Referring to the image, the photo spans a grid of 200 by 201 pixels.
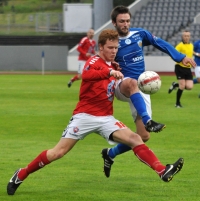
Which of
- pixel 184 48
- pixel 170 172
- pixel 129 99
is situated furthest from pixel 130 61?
pixel 184 48

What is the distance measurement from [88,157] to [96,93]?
3041 mm

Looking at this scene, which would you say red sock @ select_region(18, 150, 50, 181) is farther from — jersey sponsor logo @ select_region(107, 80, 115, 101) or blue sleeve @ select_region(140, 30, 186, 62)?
blue sleeve @ select_region(140, 30, 186, 62)

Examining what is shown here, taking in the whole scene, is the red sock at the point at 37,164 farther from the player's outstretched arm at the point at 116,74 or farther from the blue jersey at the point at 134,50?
the blue jersey at the point at 134,50

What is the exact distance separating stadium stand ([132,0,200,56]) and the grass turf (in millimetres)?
21233

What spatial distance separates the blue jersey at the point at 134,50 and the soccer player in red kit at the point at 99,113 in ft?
4.25

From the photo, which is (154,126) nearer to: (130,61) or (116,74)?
(116,74)

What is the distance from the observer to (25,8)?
56562mm

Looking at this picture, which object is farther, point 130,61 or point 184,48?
point 184,48

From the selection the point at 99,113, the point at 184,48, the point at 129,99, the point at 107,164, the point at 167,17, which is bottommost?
the point at 167,17

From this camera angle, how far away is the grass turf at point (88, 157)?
797cm

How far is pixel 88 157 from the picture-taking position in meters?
10.5

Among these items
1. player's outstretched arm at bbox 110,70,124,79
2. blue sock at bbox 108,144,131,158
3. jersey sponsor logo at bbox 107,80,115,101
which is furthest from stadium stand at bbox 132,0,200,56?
player's outstretched arm at bbox 110,70,124,79

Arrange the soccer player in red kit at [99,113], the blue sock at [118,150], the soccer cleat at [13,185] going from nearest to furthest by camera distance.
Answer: the soccer player in red kit at [99,113] → the soccer cleat at [13,185] → the blue sock at [118,150]

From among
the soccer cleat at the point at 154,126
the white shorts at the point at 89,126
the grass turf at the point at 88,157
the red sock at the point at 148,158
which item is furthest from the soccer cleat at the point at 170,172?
the white shorts at the point at 89,126
